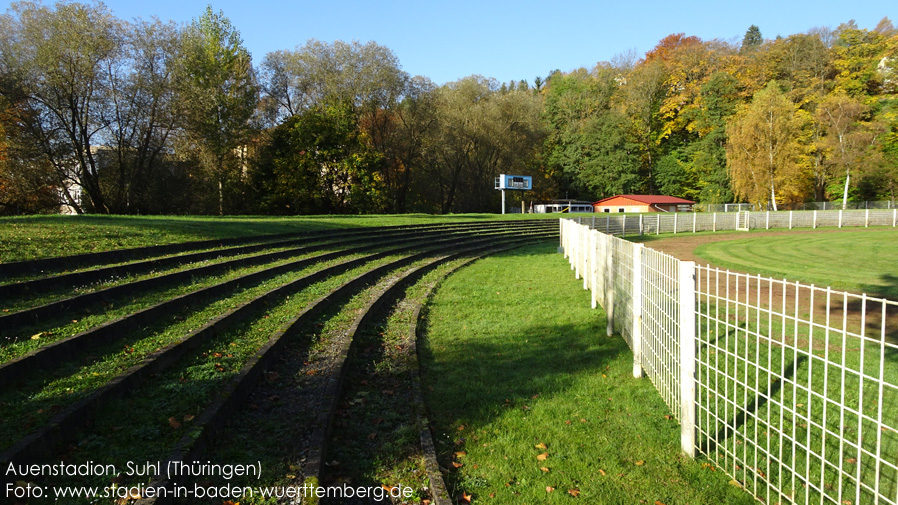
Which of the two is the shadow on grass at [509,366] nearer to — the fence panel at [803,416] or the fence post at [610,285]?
the fence post at [610,285]

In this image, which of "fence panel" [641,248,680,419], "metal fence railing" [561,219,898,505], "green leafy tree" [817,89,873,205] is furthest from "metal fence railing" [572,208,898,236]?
"fence panel" [641,248,680,419]

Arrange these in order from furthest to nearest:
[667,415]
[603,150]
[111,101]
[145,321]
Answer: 1. [603,150]
2. [111,101]
3. [145,321]
4. [667,415]

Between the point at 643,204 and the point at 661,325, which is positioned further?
the point at 643,204

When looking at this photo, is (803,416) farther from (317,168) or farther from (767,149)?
(767,149)

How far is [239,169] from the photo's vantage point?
123 ft

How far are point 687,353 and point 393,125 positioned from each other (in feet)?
148

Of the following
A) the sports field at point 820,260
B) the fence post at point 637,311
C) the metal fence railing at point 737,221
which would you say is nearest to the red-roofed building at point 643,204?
the metal fence railing at point 737,221

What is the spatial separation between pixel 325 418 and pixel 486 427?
134cm

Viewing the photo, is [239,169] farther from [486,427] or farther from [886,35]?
[886,35]

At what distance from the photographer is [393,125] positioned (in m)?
47.0

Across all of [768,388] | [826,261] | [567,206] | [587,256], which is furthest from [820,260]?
[567,206]

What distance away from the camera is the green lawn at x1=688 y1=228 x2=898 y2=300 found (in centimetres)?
1193

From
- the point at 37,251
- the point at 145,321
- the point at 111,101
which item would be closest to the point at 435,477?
the point at 145,321

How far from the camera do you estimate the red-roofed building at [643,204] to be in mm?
57653
